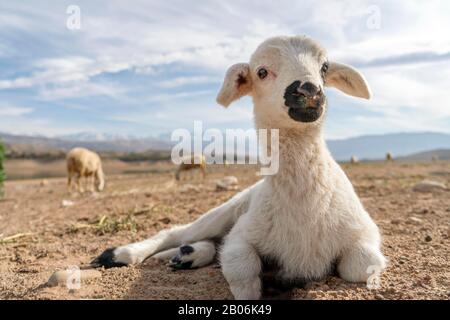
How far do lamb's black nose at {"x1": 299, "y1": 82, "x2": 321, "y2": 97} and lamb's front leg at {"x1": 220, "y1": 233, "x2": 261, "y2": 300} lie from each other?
160cm

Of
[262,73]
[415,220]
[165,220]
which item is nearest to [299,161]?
[262,73]

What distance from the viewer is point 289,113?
13.4 ft

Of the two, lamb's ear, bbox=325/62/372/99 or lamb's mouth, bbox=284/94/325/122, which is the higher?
lamb's ear, bbox=325/62/372/99

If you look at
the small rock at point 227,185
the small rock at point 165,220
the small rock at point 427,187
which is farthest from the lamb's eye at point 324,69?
the small rock at point 227,185

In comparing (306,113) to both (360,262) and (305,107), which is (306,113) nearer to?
(305,107)

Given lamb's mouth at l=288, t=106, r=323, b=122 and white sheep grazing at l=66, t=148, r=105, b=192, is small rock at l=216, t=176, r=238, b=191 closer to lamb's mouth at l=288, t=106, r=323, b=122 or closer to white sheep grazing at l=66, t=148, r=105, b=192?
lamb's mouth at l=288, t=106, r=323, b=122

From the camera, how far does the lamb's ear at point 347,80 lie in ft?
15.8

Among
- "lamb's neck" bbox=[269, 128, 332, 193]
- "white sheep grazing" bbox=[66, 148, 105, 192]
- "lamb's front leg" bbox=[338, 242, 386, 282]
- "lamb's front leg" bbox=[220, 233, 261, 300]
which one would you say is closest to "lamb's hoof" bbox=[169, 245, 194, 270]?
"lamb's front leg" bbox=[220, 233, 261, 300]

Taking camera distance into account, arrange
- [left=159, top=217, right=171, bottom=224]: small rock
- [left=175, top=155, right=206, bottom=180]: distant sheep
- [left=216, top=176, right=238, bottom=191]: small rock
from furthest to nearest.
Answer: [left=175, top=155, right=206, bottom=180]: distant sheep
[left=216, top=176, right=238, bottom=191]: small rock
[left=159, top=217, right=171, bottom=224]: small rock

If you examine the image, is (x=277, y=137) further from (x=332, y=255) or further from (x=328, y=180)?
(x=332, y=255)

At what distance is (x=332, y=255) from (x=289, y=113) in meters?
1.45

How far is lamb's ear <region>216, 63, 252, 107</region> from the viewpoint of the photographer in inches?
190

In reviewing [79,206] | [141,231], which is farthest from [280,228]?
[79,206]
